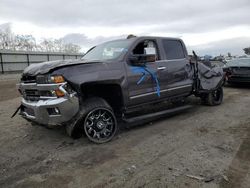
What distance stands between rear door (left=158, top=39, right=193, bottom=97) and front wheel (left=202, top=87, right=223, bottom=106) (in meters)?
1.14

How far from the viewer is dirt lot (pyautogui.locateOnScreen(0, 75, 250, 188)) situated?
10.5 feet

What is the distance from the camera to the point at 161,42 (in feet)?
19.5

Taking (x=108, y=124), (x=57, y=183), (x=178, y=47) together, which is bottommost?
(x=57, y=183)

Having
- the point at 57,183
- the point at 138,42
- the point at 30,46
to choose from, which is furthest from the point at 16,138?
the point at 30,46

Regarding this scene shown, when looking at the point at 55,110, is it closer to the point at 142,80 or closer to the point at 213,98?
the point at 142,80

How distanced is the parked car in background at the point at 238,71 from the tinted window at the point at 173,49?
5.09 meters

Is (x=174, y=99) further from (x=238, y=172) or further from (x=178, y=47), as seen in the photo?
(x=238, y=172)

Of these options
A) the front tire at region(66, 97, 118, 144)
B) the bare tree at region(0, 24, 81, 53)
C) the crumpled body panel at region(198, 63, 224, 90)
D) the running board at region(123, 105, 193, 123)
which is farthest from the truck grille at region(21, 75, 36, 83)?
the bare tree at region(0, 24, 81, 53)

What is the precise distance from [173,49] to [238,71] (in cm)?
558

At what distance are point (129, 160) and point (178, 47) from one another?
370 cm

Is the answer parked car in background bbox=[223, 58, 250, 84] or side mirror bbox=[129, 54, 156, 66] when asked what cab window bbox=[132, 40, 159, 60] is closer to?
side mirror bbox=[129, 54, 156, 66]

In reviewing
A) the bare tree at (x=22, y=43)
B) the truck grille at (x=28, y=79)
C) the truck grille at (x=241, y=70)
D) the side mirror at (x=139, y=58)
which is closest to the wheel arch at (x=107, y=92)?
the side mirror at (x=139, y=58)

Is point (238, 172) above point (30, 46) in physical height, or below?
below

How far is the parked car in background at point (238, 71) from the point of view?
10258 millimetres
